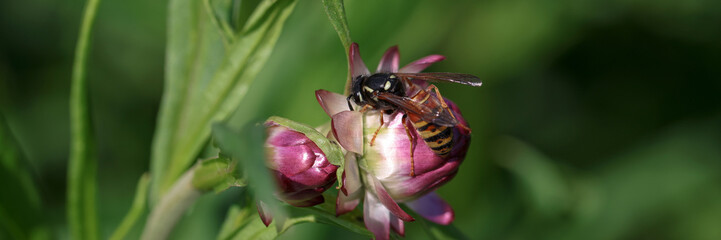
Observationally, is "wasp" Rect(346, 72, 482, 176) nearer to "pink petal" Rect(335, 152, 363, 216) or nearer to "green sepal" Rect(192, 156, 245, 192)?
"pink petal" Rect(335, 152, 363, 216)

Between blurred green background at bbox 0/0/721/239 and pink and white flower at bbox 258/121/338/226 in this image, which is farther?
blurred green background at bbox 0/0/721/239

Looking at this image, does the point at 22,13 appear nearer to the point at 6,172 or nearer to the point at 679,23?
the point at 6,172

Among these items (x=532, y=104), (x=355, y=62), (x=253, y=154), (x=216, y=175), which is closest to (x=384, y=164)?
(x=355, y=62)

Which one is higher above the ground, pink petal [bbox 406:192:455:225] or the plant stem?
pink petal [bbox 406:192:455:225]

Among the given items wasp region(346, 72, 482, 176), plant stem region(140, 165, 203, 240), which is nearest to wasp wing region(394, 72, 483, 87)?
wasp region(346, 72, 482, 176)

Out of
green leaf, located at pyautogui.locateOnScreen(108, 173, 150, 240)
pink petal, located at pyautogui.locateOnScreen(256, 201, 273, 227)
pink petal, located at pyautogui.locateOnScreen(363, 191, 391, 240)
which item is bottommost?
green leaf, located at pyautogui.locateOnScreen(108, 173, 150, 240)

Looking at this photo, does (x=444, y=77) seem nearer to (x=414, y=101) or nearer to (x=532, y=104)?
(x=414, y=101)

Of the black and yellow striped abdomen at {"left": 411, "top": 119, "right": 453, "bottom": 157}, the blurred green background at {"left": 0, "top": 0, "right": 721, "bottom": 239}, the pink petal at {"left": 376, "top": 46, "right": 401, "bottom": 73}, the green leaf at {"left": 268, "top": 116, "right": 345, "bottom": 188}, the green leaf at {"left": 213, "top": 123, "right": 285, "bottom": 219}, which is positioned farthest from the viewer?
the blurred green background at {"left": 0, "top": 0, "right": 721, "bottom": 239}
